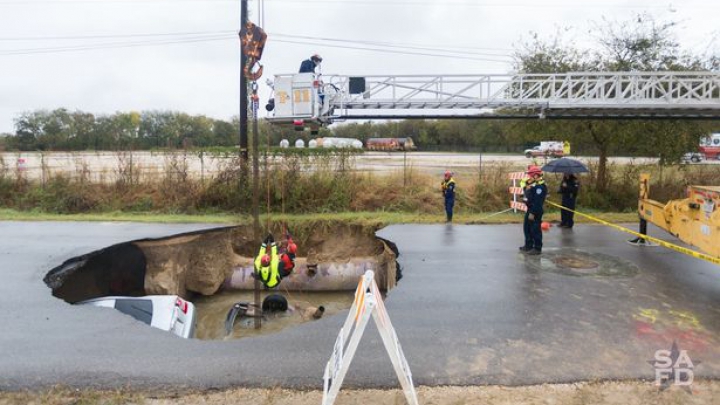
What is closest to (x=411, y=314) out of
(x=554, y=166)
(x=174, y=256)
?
(x=174, y=256)

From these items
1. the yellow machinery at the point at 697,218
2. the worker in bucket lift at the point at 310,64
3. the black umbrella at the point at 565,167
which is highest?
the worker in bucket lift at the point at 310,64

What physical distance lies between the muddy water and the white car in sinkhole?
2.73 feet

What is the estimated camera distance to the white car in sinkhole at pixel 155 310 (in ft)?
21.2

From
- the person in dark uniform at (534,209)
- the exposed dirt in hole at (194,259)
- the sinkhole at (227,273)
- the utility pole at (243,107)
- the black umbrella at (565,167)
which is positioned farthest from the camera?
the utility pole at (243,107)

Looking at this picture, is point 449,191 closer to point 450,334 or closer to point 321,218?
point 321,218

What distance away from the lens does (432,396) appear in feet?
13.4

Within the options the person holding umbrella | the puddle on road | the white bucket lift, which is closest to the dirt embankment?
the puddle on road

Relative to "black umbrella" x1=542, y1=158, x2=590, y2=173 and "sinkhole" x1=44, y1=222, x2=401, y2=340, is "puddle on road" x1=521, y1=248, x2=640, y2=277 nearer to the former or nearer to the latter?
"sinkhole" x1=44, y1=222, x2=401, y2=340

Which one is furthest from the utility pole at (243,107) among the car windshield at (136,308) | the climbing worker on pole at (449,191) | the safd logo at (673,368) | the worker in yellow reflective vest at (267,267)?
the safd logo at (673,368)

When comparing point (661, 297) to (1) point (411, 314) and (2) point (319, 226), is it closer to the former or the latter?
(1) point (411, 314)

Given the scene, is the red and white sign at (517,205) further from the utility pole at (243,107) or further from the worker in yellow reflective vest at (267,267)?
the worker in yellow reflective vest at (267,267)

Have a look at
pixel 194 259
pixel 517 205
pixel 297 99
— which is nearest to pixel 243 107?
pixel 297 99

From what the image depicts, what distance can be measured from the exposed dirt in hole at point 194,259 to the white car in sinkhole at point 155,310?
172 centimetres

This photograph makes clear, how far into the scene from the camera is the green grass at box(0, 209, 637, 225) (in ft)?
43.4
